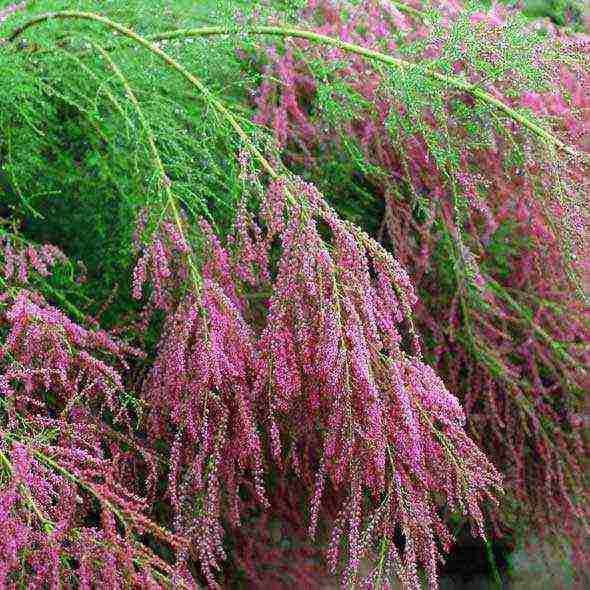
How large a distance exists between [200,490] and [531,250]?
54.2 inches

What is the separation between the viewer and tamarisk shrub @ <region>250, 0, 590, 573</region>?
250 centimetres

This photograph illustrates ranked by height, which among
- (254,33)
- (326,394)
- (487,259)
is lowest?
(326,394)

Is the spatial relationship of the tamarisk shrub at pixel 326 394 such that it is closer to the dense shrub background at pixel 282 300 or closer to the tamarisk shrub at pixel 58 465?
the dense shrub background at pixel 282 300

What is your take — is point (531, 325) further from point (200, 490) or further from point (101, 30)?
point (101, 30)

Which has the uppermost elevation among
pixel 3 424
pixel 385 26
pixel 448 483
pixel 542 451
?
pixel 385 26

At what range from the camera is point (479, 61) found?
85.0 inches

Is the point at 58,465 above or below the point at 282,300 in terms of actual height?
below

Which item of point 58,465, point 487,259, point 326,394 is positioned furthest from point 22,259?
point 487,259

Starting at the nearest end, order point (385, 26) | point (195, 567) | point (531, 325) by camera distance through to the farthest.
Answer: point (195, 567)
point (531, 325)
point (385, 26)

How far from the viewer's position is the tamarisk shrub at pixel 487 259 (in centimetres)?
250

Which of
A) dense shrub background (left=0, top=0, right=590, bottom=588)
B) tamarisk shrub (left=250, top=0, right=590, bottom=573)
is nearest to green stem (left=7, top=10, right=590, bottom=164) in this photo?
dense shrub background (left=0, top=0, right=590, bottom=588)

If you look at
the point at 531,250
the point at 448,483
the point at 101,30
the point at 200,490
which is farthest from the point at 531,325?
the point at 101,30

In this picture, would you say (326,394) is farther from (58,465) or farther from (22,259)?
(22,259)

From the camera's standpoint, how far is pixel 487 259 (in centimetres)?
285
